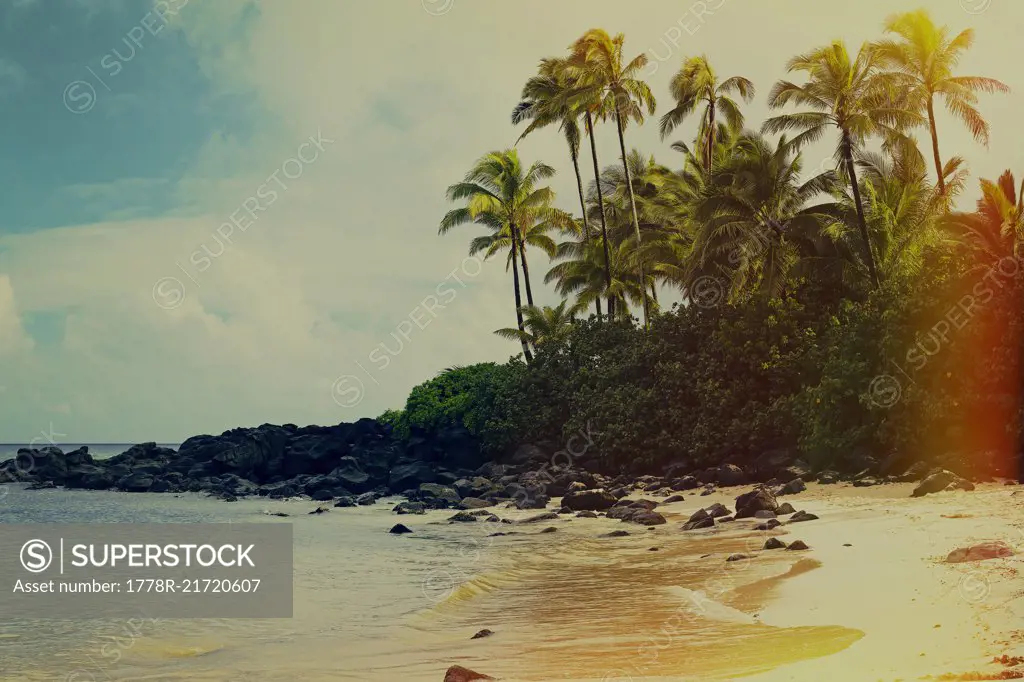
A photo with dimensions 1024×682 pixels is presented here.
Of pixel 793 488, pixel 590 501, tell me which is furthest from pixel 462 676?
pixel 590 501

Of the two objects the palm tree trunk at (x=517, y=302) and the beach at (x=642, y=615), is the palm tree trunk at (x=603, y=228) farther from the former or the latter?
the beach at (x=642, y=615)

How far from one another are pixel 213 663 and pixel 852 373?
18087mm

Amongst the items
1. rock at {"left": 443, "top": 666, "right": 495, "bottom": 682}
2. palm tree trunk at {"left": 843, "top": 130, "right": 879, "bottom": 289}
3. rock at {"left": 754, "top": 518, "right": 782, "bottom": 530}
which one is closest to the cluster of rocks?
rock at {"left": 754, "top": 518, "right": 782, "bottom": 530}

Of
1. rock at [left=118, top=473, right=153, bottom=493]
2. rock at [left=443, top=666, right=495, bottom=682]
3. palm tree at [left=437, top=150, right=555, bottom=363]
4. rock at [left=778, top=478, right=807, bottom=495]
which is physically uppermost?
palm tree at [left=437, top=150, right=555, bottom=363]

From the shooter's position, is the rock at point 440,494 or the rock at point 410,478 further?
the rock at point 410,478

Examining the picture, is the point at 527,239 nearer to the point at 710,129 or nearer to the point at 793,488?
the point at 710,129

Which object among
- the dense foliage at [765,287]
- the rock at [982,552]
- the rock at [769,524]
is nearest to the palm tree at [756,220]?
the dense foliage at [765,287]

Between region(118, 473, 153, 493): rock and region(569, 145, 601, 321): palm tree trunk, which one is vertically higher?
region(569, 145, 601, 321): palm tree trunk

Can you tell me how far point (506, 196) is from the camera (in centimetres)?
4122

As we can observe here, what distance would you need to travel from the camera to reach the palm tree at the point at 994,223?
20.2 m

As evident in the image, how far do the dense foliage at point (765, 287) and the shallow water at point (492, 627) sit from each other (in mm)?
8472

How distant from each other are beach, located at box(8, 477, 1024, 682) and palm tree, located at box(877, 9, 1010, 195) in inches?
707

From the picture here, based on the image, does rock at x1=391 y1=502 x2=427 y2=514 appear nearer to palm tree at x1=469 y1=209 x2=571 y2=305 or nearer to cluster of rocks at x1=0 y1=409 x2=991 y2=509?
cluster of rocks at x1=0 y1=409 x2=991 y2=509

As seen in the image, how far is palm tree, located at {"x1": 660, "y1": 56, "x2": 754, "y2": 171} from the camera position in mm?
38306
